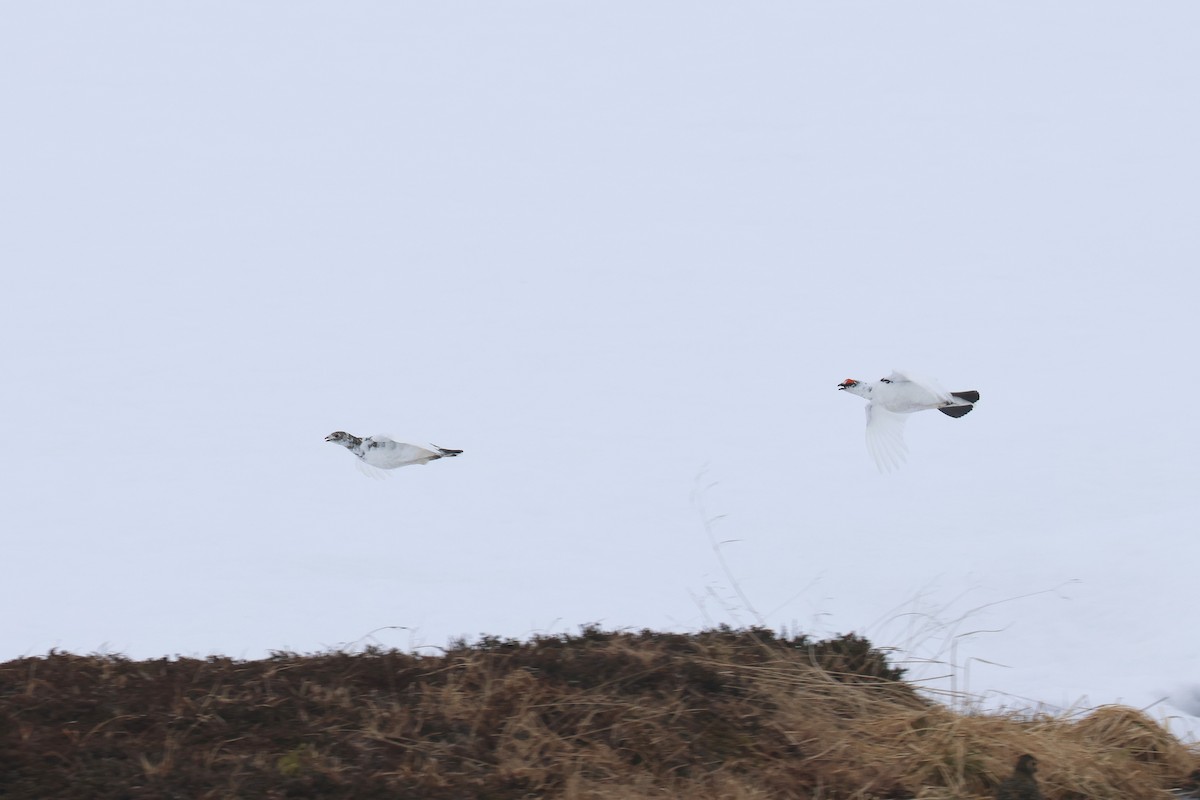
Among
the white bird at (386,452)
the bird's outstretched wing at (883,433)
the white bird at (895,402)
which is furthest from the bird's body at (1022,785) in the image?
the white bird at (386,452)

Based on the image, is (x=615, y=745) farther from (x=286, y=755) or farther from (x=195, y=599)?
(x=195, y=599)

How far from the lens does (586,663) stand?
16.6ft

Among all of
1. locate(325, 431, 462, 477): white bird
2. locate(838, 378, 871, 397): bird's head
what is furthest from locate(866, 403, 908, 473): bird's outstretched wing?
locate(325, 431, 462, 477): white bird

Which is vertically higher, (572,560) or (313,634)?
(572,560)

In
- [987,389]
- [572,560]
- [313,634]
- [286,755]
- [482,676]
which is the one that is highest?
[987,389]

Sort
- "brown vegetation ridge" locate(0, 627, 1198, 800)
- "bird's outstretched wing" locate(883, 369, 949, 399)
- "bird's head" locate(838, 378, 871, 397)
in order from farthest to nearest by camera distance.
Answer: "bird's head" locate(838, 378, 871, 397) < "bird's outstretched wing" locate(883, 369, 949, 399) < "brown vegetation ridge" locate(0, 627, 1198, 800)

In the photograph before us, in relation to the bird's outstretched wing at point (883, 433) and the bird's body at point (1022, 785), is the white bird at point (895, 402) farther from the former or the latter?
the bird's body at point (1022, 785)

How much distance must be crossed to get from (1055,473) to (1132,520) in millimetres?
1788

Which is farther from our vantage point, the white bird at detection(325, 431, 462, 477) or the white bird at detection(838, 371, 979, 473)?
the white bird at detection(325, 431, 462, 477)

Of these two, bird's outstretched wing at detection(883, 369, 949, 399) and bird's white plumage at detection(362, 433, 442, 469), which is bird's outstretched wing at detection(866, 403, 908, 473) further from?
bird's white plumage at detection(362, 433, 442, 469)

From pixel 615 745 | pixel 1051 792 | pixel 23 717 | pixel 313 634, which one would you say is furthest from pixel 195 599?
pixel 1051 792

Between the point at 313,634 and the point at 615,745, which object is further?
the point at 313,634

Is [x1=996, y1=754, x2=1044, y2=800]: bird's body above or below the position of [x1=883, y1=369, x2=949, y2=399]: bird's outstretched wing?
below

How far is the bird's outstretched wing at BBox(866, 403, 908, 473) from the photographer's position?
7059 mm
